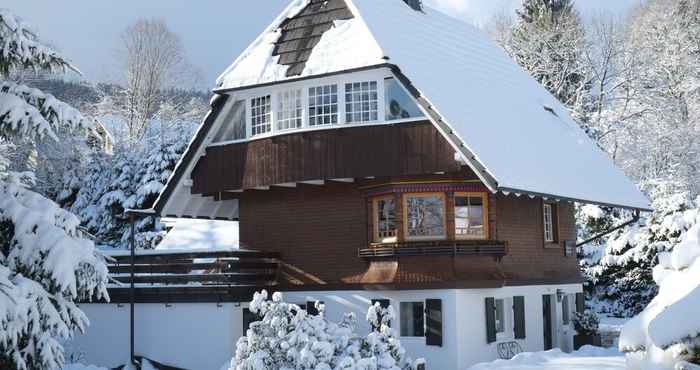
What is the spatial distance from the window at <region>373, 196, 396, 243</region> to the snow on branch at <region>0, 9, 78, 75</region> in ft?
30.3

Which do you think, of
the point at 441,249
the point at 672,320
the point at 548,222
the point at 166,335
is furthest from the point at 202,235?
the point at 672,320

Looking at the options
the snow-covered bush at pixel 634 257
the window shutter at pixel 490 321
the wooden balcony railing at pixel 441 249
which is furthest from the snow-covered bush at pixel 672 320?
the snow-covered bush at pixel 634 257

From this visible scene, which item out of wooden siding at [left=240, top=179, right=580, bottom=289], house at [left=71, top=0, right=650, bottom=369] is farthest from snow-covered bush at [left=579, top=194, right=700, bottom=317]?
wooden siding at [left=240, top=179, right=580, bottom=289]

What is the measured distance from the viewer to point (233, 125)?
2227cm

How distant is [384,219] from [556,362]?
15.5ft

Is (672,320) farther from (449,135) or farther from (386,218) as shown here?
(386,218)

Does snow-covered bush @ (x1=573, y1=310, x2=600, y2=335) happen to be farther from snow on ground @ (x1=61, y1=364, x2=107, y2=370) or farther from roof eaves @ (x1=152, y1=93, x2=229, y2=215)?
snow on ground @ (x1=61, y1=364, x2=107, y2=370)

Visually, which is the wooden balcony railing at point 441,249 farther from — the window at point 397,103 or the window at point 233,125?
the window at point 233,125

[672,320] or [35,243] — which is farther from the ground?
[35,243]

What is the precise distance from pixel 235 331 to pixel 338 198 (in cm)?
377

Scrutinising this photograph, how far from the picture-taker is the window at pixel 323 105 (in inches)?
802

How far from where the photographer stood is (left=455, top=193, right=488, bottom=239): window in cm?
A: 1994

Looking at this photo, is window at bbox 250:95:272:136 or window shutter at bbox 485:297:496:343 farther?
window at bbox 250:95:272:136

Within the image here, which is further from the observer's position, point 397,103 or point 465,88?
point 465,88
